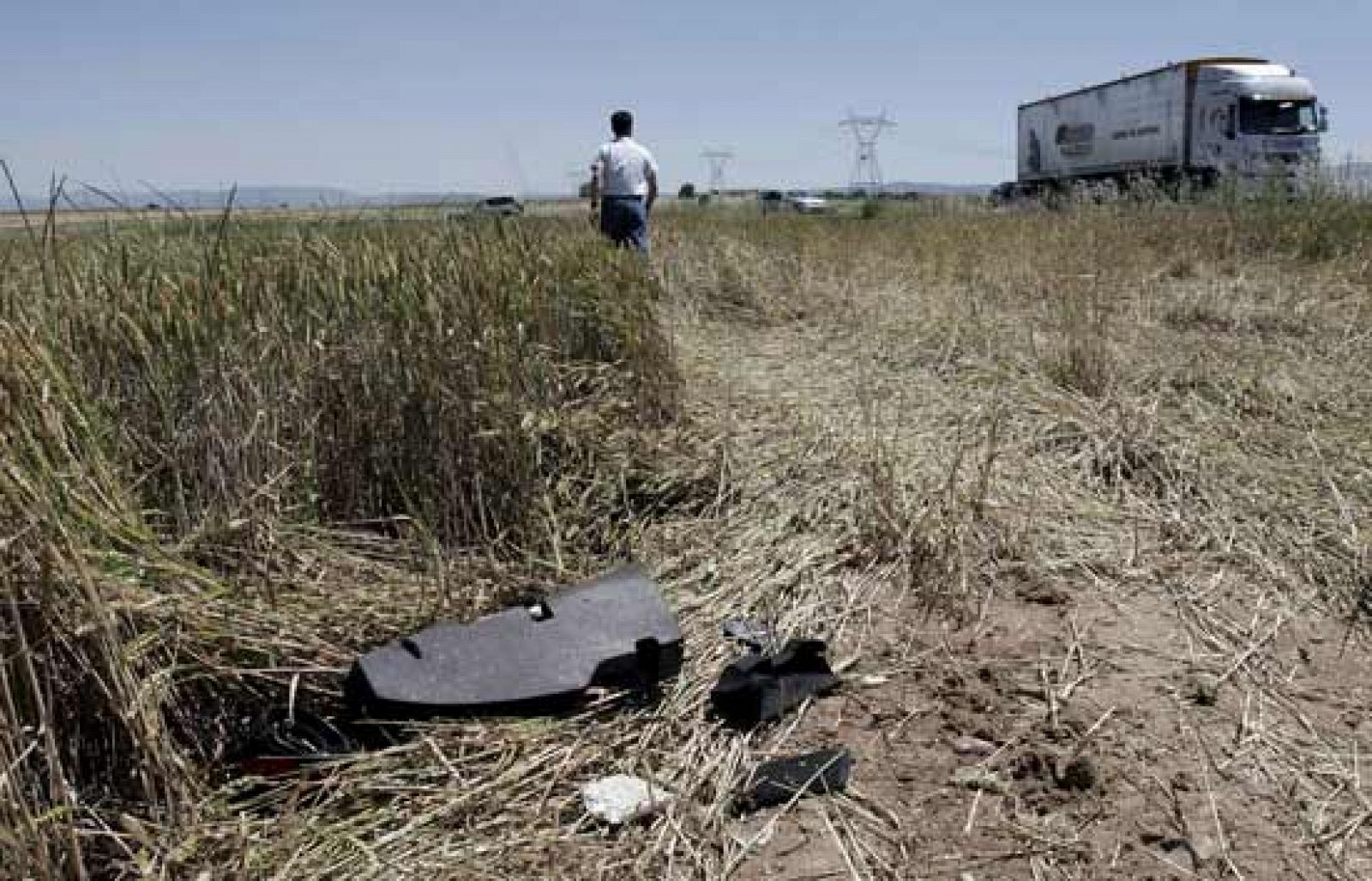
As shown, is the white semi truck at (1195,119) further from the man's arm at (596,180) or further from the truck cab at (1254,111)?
the man's arm at (596,180)

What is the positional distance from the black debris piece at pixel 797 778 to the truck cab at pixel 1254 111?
74.0 ft

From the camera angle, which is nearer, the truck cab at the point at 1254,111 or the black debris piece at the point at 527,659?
the black debris piece at the point at 527,659

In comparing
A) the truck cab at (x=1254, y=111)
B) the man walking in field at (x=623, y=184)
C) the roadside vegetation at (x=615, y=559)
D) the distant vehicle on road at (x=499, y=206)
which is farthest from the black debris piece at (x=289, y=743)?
the truck cab at (x=1254, y=111)

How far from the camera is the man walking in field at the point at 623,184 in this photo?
689cm

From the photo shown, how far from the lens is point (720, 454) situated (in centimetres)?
344

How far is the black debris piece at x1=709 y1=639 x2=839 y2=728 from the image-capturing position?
2.10 metres

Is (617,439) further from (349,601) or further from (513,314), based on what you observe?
(349,601)

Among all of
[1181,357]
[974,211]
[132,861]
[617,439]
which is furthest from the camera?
[974,211]

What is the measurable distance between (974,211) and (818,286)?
14.8 feet

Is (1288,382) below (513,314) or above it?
below

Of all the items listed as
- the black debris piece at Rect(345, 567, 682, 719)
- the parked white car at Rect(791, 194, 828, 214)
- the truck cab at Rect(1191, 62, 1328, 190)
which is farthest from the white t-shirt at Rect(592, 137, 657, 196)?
the truck cab at Rect(1191, 62, 1328, 190)

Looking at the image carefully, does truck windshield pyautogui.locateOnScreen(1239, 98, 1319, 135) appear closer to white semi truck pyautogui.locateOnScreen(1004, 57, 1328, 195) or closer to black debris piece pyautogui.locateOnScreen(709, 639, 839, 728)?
white semi truck pyautogui.locateOnScreen(1004, 57, 1328, 195)

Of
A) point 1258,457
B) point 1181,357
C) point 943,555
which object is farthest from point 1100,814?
point 1181,357

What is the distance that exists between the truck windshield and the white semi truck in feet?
0.06
